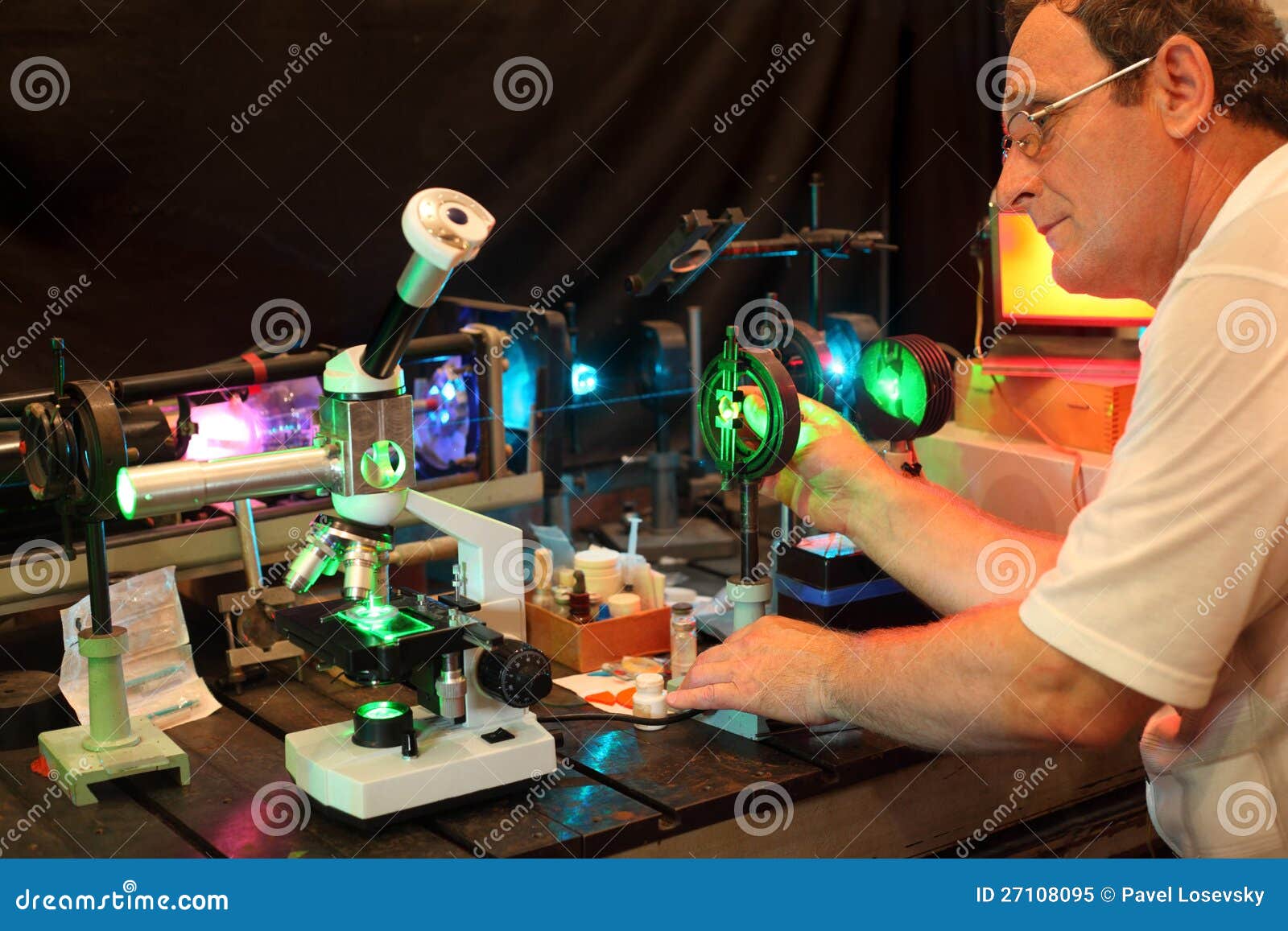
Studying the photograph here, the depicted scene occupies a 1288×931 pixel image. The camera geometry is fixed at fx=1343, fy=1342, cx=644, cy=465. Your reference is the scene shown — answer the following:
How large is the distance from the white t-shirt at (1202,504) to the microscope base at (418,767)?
67cm

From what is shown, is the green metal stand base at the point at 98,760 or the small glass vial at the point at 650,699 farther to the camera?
the small glass vial at the point at 650,699

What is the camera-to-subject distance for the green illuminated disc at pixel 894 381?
214cm

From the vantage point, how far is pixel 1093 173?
149 centimetres

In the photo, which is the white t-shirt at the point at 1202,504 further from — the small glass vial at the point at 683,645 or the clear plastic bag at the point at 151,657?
the clear plastic bag at the point at 151,657

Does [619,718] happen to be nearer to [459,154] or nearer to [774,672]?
[774,672]

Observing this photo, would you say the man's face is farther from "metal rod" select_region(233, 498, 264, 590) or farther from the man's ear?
"metal rod" select_region(233, 498, 264, 590)

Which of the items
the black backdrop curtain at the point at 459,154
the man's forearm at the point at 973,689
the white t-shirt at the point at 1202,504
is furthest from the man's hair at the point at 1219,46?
the black backdrop curtain at the point at 459,154

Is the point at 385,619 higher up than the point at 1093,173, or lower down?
lower down

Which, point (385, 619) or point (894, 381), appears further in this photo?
point (894, 381)

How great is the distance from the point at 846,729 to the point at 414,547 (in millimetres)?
809

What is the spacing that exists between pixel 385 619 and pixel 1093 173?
1011 mm

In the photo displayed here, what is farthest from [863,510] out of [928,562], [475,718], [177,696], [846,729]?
[177,696]

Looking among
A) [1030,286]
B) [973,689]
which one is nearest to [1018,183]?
[973,689]

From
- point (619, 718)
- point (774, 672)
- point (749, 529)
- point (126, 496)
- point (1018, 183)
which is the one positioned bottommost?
point (619, 718)
